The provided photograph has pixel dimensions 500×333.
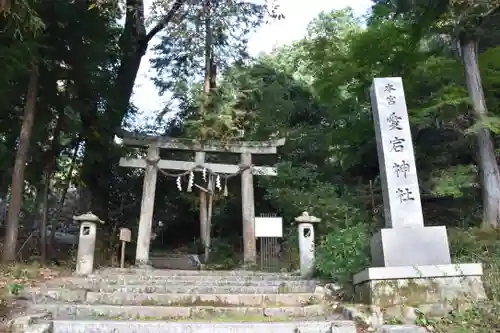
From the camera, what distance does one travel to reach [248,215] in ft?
38.9

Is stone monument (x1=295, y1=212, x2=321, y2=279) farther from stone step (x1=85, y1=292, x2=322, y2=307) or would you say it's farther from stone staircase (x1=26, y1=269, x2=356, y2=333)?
stone step (x1=85, y1=292, x2=322, y2=307)

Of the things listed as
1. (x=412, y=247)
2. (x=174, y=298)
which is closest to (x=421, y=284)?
(x=412, y=247)

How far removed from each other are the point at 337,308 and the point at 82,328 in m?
2.92

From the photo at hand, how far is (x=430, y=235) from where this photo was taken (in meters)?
5.34

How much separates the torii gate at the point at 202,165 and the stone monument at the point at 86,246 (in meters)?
2.56

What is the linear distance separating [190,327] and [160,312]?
92cm

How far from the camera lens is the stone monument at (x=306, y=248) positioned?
25.9ft

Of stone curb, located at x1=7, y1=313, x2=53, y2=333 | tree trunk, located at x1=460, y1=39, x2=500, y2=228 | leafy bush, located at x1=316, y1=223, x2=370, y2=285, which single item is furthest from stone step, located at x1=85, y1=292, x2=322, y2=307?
tree trunk, located at x1=460, y1=39, x2=500, y2=228

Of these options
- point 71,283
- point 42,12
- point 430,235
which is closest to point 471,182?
point 430,235

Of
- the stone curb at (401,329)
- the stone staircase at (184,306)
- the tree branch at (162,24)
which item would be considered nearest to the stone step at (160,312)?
the stone staircase at (184,306)

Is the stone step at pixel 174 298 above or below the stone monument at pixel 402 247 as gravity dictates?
below

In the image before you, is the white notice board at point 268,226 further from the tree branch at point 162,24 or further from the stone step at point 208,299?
the tree branch at point 162,24

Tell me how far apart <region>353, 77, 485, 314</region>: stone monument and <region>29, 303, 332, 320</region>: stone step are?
868 millimetres

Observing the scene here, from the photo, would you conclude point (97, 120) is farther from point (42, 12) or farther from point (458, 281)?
point (458, 281)
